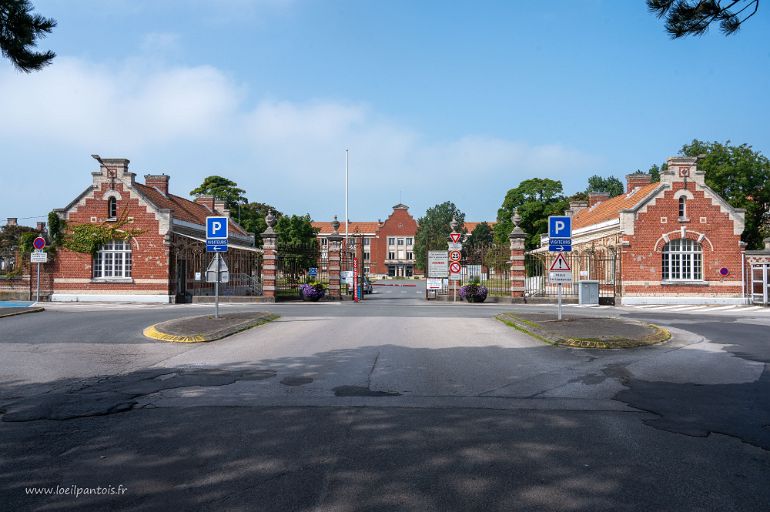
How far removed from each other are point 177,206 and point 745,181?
139 ft

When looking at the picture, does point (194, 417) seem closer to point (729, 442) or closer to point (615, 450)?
point (615, 450)

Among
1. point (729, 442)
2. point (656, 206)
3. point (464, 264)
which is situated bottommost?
point (729, 442)

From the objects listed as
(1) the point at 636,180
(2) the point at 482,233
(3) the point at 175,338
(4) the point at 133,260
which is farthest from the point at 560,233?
(2) the point at 482,233

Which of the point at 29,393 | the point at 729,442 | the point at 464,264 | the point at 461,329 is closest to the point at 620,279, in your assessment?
the point at 464,264

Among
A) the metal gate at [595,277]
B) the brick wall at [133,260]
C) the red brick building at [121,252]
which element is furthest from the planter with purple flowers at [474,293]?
the brick wall at [133,260]

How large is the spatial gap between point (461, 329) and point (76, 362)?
940 cm

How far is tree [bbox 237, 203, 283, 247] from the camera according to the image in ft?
200

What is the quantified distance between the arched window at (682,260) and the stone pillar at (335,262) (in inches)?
706

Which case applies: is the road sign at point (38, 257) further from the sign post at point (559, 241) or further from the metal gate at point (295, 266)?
the sign post at point (559, 241)

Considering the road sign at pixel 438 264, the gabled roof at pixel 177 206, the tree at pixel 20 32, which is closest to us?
the tree at pixel 20 32

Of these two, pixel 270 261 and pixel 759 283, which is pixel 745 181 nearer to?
pixel 759 283

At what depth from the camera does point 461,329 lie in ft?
51.0

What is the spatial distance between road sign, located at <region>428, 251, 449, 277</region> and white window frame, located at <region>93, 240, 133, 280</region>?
17100 mm

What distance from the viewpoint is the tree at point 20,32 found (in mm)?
7023
